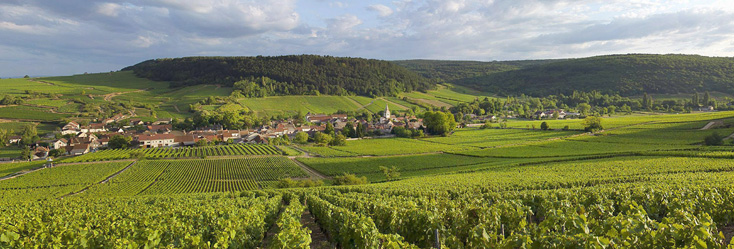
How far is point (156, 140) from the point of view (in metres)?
92.9

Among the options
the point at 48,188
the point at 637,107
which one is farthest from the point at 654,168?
the point at 637,107

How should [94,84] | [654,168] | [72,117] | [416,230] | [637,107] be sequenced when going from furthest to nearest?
1. [94,84]
2. [637,107]
3. [72,117]
4. [654,168]
5. [416,230]

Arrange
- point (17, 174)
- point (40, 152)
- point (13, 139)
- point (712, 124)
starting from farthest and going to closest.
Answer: point (13, 139), point (40, 152), point (712, 124), point (17, 174)

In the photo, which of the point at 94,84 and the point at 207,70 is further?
the point at 207,70

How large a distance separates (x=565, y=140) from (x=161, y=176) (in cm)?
7813

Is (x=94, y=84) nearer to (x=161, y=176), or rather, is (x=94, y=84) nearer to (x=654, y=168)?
(x=161, y=176)

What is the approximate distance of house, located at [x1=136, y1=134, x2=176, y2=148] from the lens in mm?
91500

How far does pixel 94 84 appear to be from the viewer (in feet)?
598

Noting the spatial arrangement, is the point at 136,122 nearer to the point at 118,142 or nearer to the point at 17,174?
the point at 118,142

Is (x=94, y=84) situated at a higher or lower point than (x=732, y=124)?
higher

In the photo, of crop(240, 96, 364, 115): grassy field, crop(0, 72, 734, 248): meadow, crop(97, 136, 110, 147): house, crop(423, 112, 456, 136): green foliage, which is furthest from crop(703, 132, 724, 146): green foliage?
crop(97, 136, 110, 147): house

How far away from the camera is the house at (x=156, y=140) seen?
9150 cm

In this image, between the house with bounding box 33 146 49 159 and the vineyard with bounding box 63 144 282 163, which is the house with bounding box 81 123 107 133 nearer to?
the house with bounding box 33 146 49 159

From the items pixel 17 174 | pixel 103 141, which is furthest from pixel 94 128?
pixel 17 174
